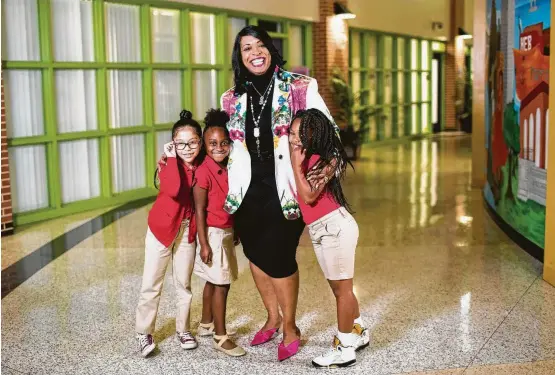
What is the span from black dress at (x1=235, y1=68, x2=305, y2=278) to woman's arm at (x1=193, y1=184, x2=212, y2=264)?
0.61 ft

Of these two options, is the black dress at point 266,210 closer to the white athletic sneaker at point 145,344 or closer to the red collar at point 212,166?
the red collar at point 212,166

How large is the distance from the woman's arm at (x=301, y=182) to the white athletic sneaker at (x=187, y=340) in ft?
3.58

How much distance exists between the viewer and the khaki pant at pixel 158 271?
3920mm

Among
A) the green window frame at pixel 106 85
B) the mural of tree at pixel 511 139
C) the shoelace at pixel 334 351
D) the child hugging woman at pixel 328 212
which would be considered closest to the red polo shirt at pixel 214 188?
the child hugging woman at pixel 328 212

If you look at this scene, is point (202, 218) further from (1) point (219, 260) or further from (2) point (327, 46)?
(2) point (327, 46)

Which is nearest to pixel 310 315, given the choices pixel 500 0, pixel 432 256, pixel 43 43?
pixel 432 256

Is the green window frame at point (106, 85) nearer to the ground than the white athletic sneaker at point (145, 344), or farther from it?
farther from it

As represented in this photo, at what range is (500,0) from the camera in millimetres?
7465

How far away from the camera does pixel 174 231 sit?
3.90 m

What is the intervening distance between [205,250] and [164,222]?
264 mm

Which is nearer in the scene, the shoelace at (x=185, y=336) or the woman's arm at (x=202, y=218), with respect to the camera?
the woman's arm at (x=202, y=218)

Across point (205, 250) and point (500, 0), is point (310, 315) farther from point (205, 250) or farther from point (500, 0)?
point (500, 0)

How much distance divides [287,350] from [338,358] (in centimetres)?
28

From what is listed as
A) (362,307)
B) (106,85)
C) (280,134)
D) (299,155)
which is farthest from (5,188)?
(299,155)
